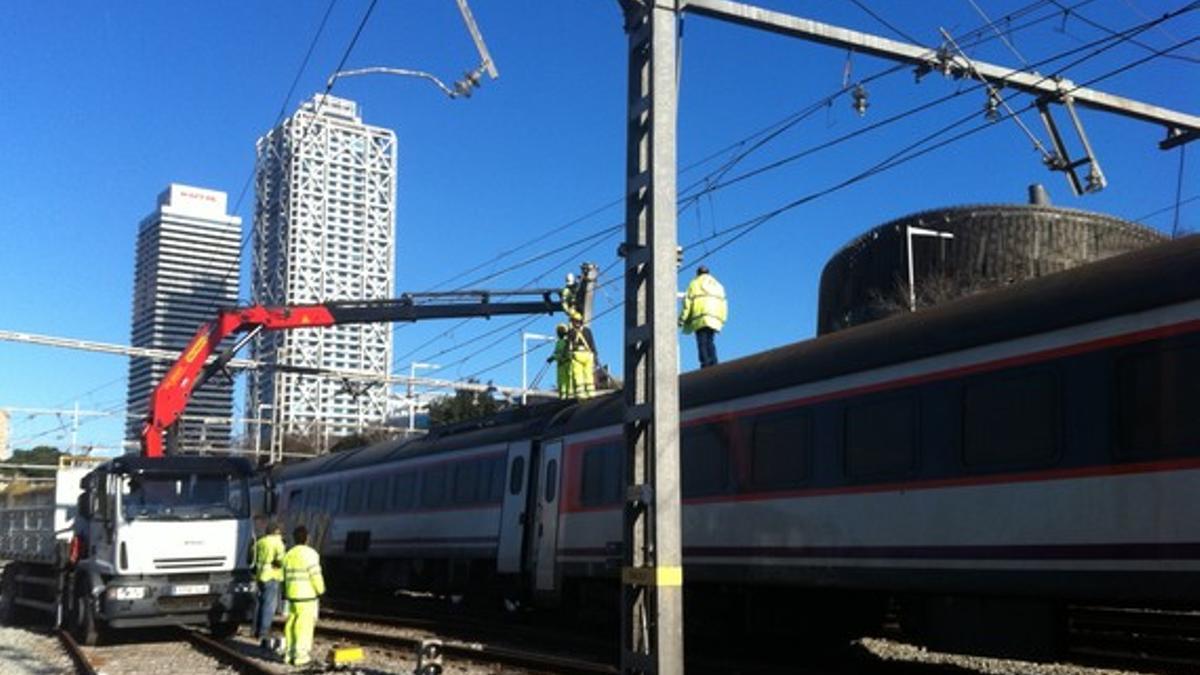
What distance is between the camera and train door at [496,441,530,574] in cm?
1747

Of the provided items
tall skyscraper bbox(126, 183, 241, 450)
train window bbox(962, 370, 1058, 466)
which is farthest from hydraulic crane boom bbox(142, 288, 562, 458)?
tall skyscraper bbox(126, 183, 241, 450)

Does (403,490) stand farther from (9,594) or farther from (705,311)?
(705,311)

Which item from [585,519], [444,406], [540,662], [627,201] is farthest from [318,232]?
[627,201]

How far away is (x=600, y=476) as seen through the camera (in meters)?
15.1

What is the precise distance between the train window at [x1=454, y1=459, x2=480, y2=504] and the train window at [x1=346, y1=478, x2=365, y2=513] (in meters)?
5.46

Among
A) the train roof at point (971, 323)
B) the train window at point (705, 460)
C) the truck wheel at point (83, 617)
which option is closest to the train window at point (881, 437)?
the train roof at point (971, 323)

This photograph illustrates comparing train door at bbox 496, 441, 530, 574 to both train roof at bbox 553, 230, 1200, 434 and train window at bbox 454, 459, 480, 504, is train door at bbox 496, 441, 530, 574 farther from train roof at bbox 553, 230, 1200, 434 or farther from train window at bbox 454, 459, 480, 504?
train roof at bbox 553, 230, 1200, 434

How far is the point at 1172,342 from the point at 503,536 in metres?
11.9

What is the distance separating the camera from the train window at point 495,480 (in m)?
18.4

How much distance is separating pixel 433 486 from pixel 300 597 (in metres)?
8.38

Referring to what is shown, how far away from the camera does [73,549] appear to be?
16.5m

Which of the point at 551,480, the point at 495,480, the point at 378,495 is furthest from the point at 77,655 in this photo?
→ the point at 378,495

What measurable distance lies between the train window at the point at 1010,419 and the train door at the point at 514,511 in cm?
919

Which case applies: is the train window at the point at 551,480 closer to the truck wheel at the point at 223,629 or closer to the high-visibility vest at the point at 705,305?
the high-visibility vest at the point at 705,305
